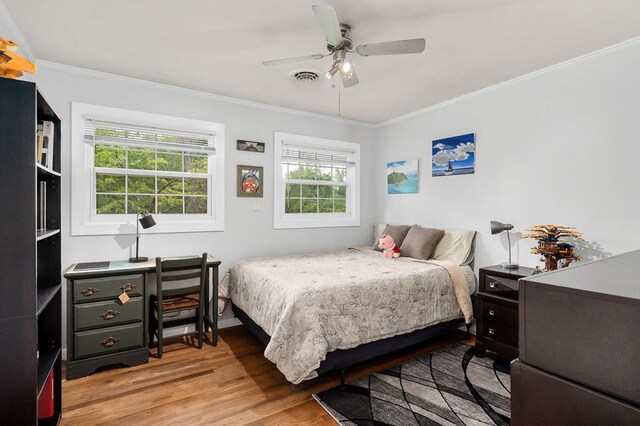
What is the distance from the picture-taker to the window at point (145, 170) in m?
2.96

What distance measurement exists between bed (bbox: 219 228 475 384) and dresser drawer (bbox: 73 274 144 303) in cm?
88

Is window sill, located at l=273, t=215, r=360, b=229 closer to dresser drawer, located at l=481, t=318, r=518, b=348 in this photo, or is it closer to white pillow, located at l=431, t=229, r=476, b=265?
white pillow, located at l=431, t=229, r=476, b=265

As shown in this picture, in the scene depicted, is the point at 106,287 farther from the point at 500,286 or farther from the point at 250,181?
the point at 500,286

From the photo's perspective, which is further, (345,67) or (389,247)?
(389,247)

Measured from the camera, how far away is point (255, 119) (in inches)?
148

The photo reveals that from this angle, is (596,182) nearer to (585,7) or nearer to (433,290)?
(585,7)

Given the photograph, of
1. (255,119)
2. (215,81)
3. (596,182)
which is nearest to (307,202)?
(255,119)

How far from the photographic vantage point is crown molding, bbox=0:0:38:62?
6.63 feet

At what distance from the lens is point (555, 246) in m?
2.54

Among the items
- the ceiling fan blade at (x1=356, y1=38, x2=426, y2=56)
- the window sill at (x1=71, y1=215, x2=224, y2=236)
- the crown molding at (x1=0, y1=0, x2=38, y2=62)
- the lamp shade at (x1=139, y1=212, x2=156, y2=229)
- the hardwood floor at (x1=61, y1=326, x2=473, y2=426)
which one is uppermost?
the crown molding at (x1=0, y1=0, x2=38, y2=62)

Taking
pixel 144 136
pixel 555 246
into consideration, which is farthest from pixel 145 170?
pixel 555 246

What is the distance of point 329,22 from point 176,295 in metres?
2.56

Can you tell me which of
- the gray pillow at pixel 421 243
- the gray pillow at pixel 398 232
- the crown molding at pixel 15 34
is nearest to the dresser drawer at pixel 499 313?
the gray pillow at pixel 421 243

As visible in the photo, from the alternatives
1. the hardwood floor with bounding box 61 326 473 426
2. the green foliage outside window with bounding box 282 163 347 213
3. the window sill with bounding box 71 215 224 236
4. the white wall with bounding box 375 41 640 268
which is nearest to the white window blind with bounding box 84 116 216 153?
the window sill with bounding box 71 215 224 236
